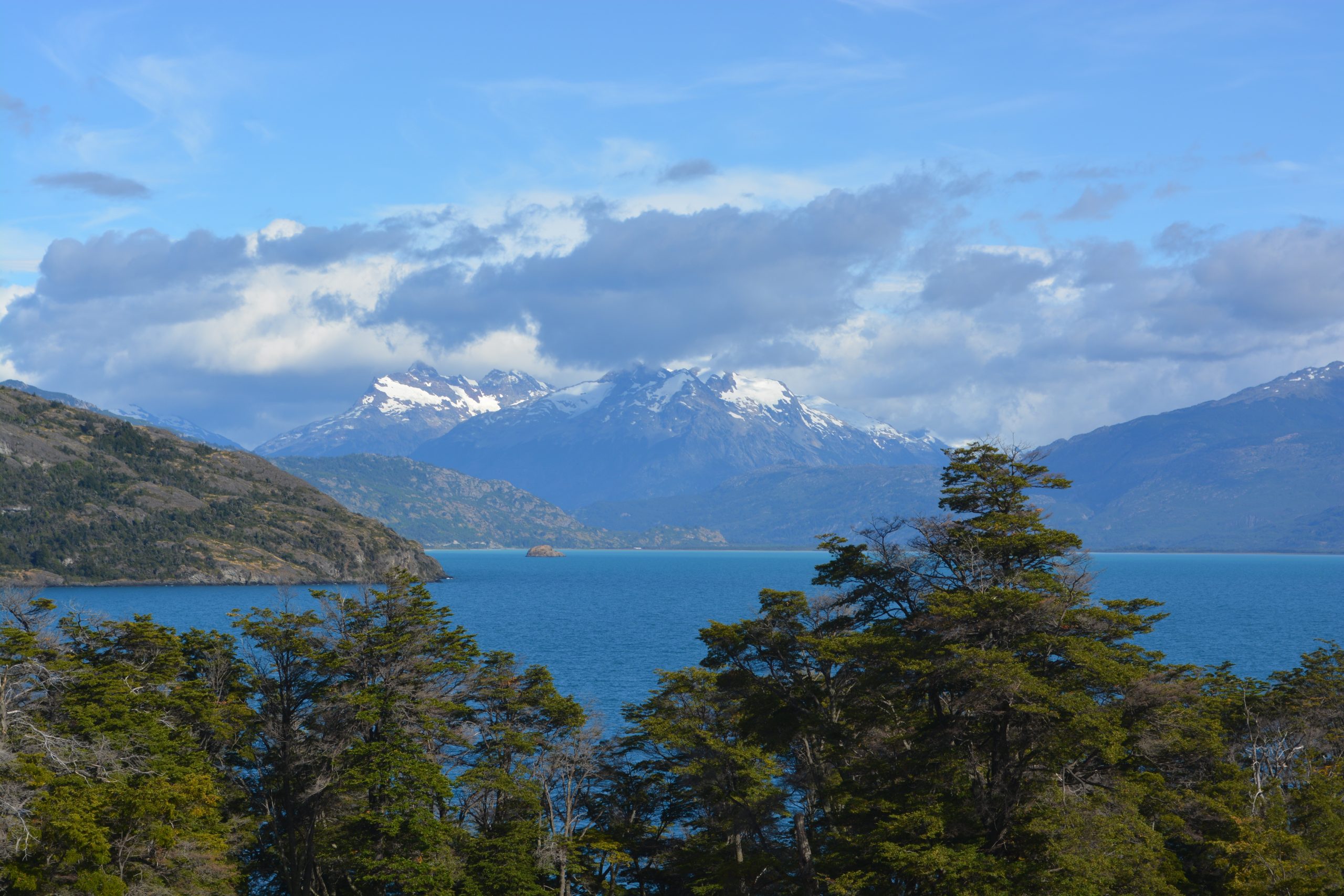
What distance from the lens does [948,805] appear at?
41531 mm

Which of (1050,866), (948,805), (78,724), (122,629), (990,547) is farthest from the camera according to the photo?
(122,629)

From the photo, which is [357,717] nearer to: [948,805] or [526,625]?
[948,805]

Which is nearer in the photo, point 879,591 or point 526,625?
point 879,591

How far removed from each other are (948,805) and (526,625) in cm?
15260

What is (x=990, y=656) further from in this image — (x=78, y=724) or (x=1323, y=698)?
(x=78, y=724)

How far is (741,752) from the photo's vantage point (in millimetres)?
53656

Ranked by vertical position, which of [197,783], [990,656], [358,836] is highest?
[990,656]

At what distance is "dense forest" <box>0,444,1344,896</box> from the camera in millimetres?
40531

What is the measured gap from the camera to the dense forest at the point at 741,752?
133 feet

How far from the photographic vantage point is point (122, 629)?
2408 inches

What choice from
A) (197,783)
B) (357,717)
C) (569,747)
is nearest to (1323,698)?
(569,747)

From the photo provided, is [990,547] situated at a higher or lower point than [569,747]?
higher

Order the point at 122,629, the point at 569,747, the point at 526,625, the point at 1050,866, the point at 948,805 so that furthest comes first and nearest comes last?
the point at 526,625 < the point at 122,629 < the point at 569,747 < the point at 948,805 < the point at 1050,866

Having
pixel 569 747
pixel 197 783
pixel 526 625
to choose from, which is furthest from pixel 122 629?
pixel 526 625
